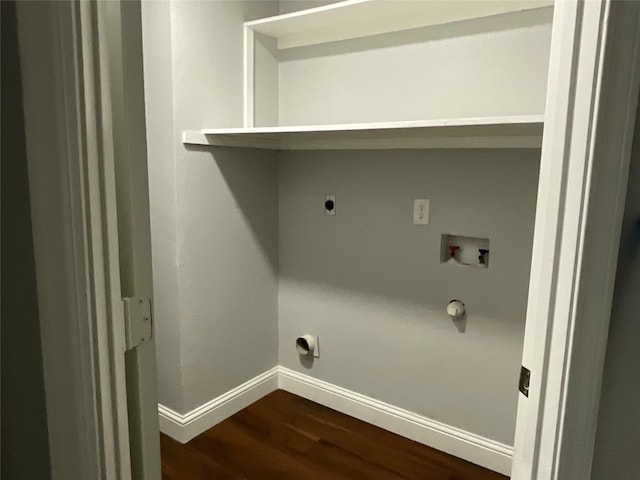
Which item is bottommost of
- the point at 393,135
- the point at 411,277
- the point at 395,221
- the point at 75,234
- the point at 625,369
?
the point at 411,277

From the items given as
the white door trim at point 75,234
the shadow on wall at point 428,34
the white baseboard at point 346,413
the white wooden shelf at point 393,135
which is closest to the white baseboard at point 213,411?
the white baseboard at point 346,413

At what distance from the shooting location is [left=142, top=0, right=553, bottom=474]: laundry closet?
2012mm

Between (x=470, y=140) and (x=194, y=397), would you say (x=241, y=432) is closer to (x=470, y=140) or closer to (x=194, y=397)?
(x=194, y=397)

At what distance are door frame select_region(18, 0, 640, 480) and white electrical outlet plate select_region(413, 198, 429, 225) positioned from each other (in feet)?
4.29

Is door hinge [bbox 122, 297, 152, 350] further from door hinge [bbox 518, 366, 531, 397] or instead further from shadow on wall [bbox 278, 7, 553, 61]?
shadow on wall [bbox 278, 7, 553, 61]

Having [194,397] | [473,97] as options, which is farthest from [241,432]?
[473,97]

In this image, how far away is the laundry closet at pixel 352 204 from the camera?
6.60 feet

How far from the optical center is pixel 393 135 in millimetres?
2158

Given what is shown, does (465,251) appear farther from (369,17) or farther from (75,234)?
(75,234)

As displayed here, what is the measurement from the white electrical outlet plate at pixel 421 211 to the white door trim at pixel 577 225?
1.31 metres

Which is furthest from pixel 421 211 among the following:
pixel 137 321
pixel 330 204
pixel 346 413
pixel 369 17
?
pixel 137 321

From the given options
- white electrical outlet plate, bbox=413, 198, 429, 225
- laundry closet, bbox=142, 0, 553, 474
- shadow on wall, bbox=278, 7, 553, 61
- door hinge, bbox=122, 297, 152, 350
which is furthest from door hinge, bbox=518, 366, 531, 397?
shadow on wall, bbox=278, 7, 553, 61

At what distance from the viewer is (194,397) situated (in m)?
2.43

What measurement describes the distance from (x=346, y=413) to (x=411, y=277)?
0.85 m
